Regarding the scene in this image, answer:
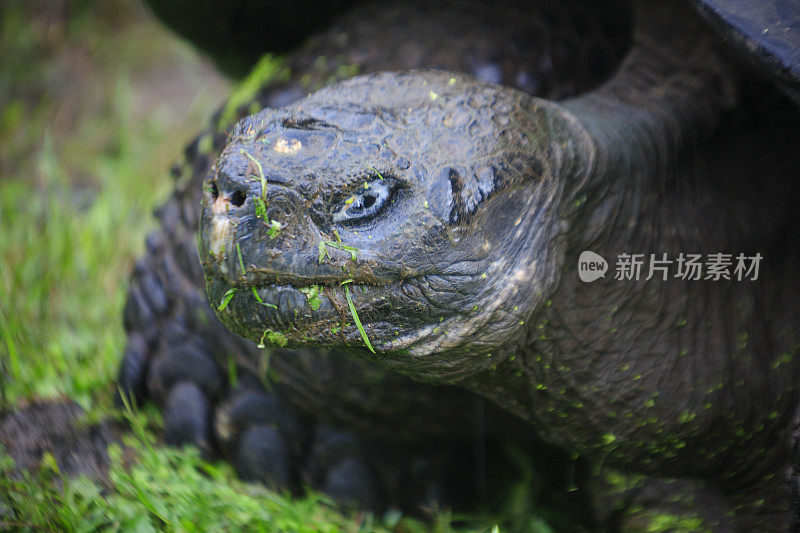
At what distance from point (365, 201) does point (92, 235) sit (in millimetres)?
2483

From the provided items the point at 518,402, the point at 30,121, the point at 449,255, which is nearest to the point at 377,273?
the point at 449,255

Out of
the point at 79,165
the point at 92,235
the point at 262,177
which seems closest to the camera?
the point at 262,177

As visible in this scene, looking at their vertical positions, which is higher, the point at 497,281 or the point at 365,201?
the point at 365,201

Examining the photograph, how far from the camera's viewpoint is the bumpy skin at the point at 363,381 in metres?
1.99

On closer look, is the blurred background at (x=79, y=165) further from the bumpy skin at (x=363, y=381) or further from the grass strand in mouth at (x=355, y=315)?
the grass strand in mouth at (x=355, y=315)

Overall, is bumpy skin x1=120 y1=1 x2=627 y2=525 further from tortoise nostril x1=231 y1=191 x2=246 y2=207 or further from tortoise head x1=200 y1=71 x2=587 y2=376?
tortoise nostril x1=231 y1=191 x2=246 y2=207

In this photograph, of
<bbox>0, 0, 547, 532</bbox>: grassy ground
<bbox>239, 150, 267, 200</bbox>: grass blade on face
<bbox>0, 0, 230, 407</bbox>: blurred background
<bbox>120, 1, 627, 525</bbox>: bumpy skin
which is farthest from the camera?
<bbox>0, 0, 230, 407</bbox>: blurred background

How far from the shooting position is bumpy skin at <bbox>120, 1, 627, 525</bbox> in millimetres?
1994

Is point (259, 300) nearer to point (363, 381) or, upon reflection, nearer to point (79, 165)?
point (363, 381)

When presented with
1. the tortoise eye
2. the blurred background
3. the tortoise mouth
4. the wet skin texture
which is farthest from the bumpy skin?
the tortoise eye

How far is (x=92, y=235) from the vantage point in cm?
336

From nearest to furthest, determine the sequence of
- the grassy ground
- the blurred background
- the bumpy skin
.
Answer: the grassy ground
the bumpy skin
the blurred background

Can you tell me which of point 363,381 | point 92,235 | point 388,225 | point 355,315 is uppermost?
point 388,225

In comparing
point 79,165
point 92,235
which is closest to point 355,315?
point 92,235
